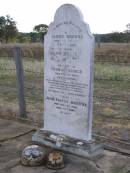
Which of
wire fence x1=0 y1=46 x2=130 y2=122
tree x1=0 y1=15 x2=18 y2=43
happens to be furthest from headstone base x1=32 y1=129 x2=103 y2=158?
tree x1=0 y1=15 x2=18 y2=43

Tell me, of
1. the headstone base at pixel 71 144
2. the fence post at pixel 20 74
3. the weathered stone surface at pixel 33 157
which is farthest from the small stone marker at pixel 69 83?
the fence post at pixel 20 74

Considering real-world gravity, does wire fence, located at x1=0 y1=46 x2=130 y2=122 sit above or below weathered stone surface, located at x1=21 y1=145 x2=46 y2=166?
above

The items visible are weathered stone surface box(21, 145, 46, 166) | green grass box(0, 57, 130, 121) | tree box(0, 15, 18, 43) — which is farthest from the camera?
tree box(0, 15, 18, 43)

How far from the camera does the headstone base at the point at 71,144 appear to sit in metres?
4.83

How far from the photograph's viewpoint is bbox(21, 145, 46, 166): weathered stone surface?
15.3 feet

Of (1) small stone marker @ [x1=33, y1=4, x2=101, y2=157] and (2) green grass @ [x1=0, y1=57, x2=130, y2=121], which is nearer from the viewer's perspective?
(1) small stone marker @ [x1=33, y1=4, x2=101, y2=157]

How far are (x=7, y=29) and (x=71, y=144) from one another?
39778 mm

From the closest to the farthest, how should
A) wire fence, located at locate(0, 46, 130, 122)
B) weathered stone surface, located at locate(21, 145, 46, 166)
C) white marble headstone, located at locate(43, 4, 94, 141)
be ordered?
weathered stone surface, located at locate(21, 145, 46, 166) → white marble headstone, located at locate(43, 4, 94, 141) → wire fence, located at locate(0, 46, 130, 122)

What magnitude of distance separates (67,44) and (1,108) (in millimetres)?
3550

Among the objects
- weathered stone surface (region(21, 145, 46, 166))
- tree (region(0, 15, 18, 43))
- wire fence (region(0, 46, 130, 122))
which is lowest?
weathered stone surface (region(21, 145, 46, 166))

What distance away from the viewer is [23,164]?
15.4ft

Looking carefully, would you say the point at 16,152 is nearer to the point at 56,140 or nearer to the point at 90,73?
the point at 56,140

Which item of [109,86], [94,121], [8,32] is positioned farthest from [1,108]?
[8,32]

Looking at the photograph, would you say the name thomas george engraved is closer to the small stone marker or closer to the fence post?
the small stone marker
